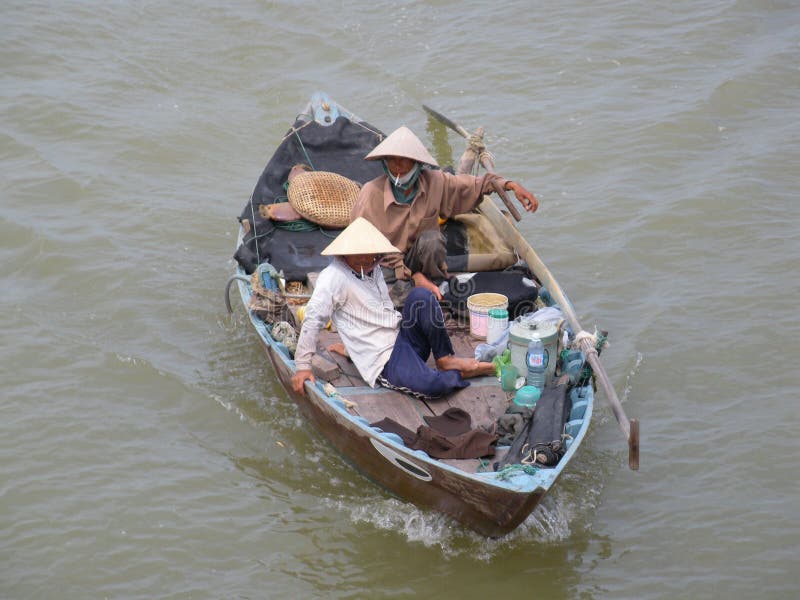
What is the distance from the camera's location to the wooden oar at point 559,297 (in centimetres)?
460

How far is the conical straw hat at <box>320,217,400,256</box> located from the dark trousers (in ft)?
1.52

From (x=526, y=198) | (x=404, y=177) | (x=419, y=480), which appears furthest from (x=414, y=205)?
(x=419, y=480)

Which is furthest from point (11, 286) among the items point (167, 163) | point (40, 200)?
point (167, 163)

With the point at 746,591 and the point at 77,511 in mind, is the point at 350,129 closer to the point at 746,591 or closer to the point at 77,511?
the point at 77,511

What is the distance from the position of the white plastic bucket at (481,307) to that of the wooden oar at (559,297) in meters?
0.33

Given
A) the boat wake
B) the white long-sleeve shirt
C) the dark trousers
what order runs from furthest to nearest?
1. the dark trousers
2. the white long-sleeve shirt
3. the boat wake

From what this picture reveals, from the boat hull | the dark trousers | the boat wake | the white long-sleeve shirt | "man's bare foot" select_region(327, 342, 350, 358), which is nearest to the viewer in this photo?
the boat hull

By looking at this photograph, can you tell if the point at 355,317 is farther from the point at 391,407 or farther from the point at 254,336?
the point at 254,336

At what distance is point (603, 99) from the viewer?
418 inches

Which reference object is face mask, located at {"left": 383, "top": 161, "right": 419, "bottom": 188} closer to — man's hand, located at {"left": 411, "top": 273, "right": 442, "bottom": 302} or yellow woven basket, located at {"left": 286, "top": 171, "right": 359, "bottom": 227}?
man's hand, located at {"left": 411, "top": 273, "right": 442, "bottom": 302}

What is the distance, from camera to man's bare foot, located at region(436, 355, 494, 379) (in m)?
5.59

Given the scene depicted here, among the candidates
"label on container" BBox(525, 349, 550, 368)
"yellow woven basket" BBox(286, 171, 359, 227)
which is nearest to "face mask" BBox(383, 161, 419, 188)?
"yellow woven basket" BBox(286, 171, 359, 227)

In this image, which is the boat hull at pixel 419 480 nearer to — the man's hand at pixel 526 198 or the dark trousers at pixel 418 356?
the dark trousers at pixel 418 356

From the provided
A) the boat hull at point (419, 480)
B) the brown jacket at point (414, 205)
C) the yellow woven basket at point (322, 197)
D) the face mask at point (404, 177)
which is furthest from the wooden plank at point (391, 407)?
the yellow woven basket at point (322, 197)
